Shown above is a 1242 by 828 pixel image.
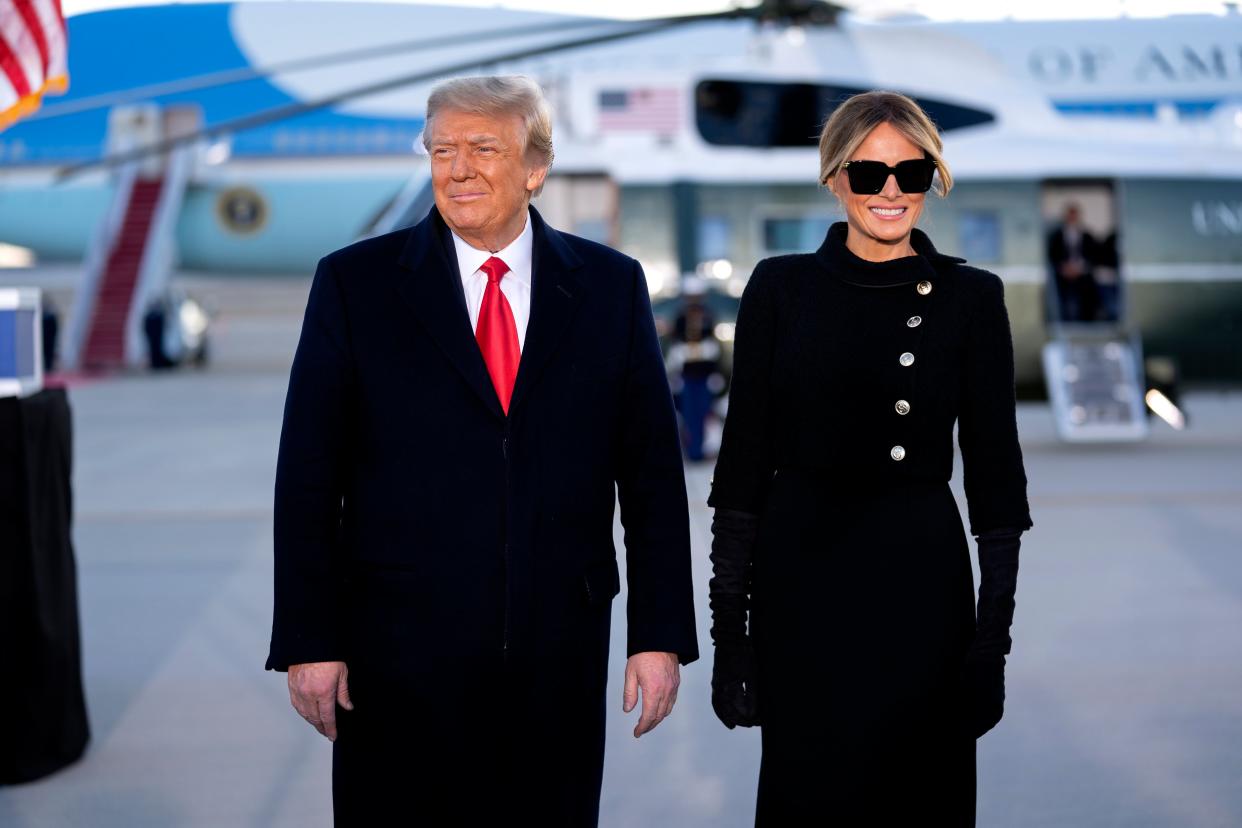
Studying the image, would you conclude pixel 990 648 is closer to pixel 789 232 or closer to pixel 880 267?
pixel 880 267

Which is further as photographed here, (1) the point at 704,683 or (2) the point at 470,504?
(1) the point at 704,683

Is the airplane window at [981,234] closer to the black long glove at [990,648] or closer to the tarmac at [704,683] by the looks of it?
the tarmac at [704,683]

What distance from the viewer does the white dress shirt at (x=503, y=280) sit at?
2398 mm

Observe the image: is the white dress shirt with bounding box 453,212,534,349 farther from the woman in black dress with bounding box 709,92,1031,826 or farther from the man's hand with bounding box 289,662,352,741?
the man's hand with bounding box 289,662,352,741

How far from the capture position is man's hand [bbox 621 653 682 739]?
243 centimetres

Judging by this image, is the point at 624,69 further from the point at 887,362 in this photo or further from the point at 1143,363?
the point at 887,362

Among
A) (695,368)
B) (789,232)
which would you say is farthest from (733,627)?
(789,232)

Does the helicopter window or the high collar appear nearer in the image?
the high collar

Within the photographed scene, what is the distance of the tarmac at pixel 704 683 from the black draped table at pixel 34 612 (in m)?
0.11

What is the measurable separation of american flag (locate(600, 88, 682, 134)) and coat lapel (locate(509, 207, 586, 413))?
957 centimetres

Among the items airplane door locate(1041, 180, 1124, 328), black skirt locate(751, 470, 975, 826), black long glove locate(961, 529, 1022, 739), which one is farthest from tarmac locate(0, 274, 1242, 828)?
airplane door locate(1041, 180, 1124, 328)

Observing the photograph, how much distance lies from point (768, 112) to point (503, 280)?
9586 millimetres

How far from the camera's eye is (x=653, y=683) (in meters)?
2.42

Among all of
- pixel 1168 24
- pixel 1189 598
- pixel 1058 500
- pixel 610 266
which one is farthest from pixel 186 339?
pixel 610 266
